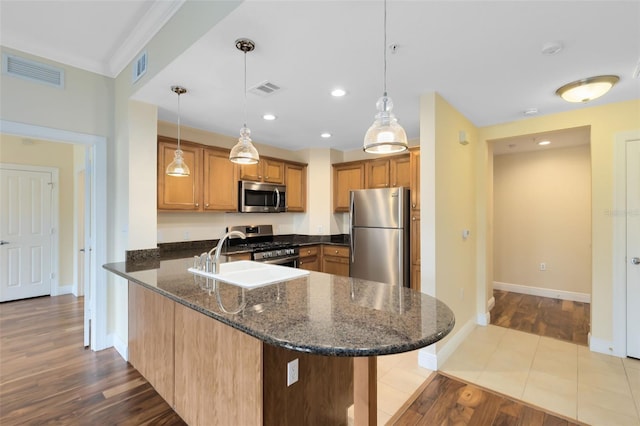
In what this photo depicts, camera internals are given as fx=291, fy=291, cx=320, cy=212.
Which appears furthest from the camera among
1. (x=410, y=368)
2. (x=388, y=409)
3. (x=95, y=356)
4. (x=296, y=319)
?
(x=95, y=356)

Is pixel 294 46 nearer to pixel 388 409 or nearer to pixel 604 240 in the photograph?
pixel 388 409

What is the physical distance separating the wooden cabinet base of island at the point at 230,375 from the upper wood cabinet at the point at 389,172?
9.24 ft

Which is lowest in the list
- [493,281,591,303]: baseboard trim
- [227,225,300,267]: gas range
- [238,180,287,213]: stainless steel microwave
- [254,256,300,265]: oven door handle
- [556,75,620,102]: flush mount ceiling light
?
[493,281,591,303]: baseboard trim

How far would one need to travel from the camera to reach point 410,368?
8.57 feet

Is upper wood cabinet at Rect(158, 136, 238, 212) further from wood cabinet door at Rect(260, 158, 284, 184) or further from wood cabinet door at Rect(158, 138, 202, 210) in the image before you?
wood cabinet door at Rect(260, 158, 284, 184)

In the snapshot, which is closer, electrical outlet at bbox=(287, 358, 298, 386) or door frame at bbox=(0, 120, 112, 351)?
electrical outlet at bbox=(287, 358, 298, 386)

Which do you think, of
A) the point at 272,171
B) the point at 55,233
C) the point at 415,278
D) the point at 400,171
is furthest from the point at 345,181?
the point at 55,233

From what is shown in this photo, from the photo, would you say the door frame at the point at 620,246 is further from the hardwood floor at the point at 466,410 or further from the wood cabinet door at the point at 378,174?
the wood cabinet door at the point at 378,174

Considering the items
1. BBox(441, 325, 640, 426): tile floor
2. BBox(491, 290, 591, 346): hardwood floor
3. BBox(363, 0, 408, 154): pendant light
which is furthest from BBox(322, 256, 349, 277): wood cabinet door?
BBox(363, 0, 408, 154): pendant light

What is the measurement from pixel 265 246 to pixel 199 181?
3.96ft

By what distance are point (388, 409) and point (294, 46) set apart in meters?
2.56

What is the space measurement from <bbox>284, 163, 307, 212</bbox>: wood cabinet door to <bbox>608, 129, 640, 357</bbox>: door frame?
12.5 ft

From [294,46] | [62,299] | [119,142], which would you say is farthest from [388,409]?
[62,299]

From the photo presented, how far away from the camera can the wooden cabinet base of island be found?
53.8 inches
